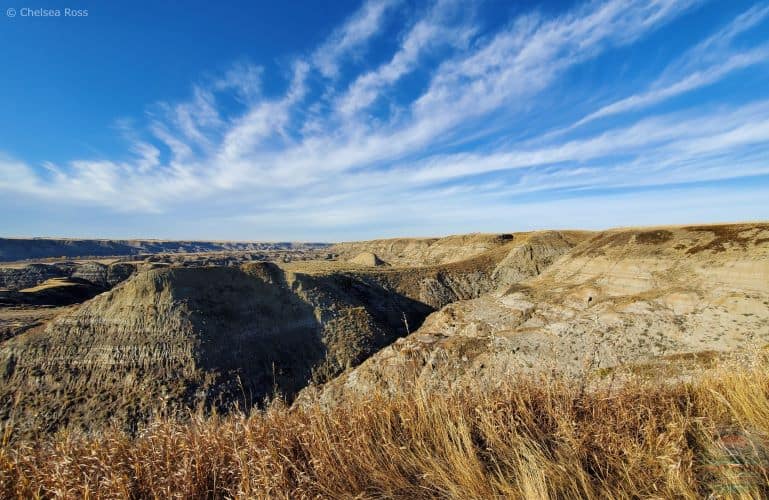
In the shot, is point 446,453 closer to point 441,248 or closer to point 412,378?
point 412,378

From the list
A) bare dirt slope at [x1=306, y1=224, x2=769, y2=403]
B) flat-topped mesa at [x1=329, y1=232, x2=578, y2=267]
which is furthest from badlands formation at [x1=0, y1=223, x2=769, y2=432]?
flat-topped mesa at [x1=329, y1=232, x2=578, y2=267]

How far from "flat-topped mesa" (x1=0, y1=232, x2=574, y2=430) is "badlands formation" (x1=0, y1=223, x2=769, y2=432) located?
13cm

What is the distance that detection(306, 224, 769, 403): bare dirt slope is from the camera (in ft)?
70.4

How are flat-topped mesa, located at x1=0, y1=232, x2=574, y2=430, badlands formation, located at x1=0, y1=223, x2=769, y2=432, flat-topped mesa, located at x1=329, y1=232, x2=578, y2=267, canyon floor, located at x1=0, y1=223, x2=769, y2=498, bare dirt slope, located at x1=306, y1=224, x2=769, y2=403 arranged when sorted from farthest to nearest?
1. flat-topped mesa, located at x1=329, y1=232, x2=578, y2=267
2. flat-topped mesa, located at x1=0, y1=232, x2=574, y2=430
3. badlands formation, located at x1=0, y1=223, x2=769, y2=432
4. bare dirt slope, located at x1=306, y1=224, x2=769, y2=403
5. canyon floor, located at x1=0, y1=223, x2=769, y2=498

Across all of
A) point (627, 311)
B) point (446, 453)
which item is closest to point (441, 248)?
point (627, 311)

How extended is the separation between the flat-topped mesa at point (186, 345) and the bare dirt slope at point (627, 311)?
23.0ft

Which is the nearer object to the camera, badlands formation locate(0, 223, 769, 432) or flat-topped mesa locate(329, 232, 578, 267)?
badlands formation locate(0, 223, 769, 432)

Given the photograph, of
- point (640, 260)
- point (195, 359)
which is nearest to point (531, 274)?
point (640, 260)

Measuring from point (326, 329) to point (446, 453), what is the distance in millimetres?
38143

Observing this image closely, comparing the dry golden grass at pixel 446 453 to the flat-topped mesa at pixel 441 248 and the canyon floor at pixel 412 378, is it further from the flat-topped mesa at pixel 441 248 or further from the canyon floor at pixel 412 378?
the flat-topped mesa at pixel 441 248

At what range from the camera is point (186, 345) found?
98.4 feet

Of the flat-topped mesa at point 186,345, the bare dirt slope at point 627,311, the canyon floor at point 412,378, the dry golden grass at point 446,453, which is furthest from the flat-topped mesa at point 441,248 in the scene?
the dry golden grass at point 446,453

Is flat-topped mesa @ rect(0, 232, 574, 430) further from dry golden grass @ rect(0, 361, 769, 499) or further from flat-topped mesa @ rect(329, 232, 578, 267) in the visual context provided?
flat-topped mesa @ rect(329, 232, 578, 267)

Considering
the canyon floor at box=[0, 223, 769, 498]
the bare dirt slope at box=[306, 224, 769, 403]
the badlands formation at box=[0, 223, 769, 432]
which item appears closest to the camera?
the canyon floor at box=[0, 223, 769, 498]
